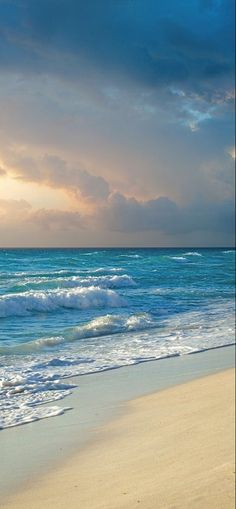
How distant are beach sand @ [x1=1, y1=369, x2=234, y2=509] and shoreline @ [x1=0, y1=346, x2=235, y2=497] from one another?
0.28 ft

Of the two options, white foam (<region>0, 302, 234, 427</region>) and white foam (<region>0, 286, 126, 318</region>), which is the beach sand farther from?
white foam (<region>0, 286, 126, 318</region>)

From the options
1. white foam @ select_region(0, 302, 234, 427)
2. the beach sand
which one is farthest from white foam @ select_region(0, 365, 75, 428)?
the beach sand

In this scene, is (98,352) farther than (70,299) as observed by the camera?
Yes

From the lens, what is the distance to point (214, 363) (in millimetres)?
7098

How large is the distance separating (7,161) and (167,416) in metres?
2.86

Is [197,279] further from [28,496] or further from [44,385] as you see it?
[28,496]

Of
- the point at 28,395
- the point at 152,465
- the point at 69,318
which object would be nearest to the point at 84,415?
the point at 28,395

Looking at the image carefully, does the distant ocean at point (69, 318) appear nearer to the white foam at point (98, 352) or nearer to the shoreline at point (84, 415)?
the white foam at point (98, 352)

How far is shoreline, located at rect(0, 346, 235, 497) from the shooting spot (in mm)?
3283

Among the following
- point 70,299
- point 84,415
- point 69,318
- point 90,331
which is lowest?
point 84,415

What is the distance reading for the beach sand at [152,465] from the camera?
2.82 m

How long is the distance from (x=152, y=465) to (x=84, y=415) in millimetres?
1168

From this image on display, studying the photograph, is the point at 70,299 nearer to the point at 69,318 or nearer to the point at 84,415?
the point at 69,318

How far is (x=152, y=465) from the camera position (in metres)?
3.33
